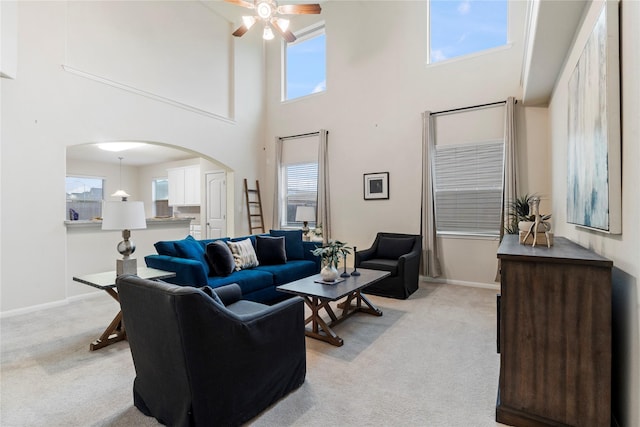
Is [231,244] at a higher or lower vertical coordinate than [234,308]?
higher

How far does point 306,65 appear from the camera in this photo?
6875mm

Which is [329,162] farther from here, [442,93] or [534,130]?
[534,130]

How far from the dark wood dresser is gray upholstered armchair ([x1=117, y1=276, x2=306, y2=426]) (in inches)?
51.3

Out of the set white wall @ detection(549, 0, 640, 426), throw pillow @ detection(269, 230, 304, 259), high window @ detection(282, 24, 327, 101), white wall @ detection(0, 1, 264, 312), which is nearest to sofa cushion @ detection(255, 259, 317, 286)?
throw pillow @ detection(269, 230, 304, 259)

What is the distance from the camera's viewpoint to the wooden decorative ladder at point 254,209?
6.95m

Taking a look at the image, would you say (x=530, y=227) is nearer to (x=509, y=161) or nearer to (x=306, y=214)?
(x=509, y=161)

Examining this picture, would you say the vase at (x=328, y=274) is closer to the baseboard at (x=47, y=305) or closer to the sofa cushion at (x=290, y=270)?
the sofa cushion at (x=290, y=270)

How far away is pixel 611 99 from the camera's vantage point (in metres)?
1.60

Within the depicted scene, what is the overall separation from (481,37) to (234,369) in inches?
220

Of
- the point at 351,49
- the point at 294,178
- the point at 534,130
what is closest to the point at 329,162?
the point at 294,178

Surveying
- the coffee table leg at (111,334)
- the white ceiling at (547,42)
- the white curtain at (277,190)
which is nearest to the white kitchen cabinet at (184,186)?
the white curtain at (277,190)

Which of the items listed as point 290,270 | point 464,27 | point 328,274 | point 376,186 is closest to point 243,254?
point 290,270

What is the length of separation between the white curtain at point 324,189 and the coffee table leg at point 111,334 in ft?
12.4

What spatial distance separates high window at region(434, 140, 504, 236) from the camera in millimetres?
4773
